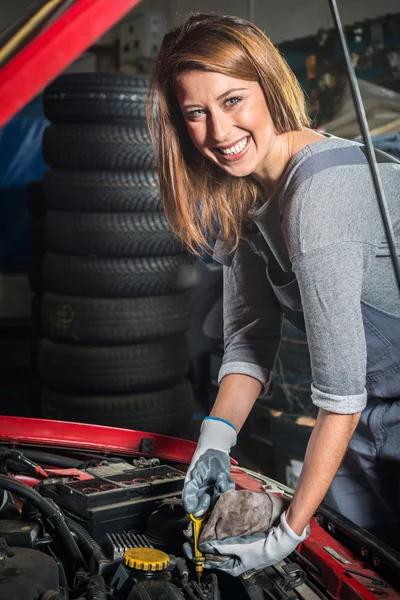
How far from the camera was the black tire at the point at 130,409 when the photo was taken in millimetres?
3199

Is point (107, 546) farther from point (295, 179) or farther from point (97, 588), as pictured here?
point (295, 179)

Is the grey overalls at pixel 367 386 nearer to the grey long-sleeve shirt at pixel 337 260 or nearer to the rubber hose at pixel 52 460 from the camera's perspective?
the grey long-sleeve shirt at pixel 337 260

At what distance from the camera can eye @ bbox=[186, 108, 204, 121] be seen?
4.16 feet

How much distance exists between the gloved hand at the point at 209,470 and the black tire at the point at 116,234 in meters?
1.74

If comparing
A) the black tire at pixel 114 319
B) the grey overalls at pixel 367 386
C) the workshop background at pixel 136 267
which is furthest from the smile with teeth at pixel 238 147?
the black tire at pixel 114 319

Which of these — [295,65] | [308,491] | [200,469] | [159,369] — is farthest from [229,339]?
[295,65]

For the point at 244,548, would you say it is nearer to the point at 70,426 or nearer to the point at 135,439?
the point at 135,439

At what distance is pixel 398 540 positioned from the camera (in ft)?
5.18

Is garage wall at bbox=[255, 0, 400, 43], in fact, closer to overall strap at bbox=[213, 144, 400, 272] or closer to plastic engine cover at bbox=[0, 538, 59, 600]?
overall strap at bbox=[213, 144, 400, 272]

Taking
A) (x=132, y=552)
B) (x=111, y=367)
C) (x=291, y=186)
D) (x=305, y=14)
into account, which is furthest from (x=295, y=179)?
(x=305, y=14)

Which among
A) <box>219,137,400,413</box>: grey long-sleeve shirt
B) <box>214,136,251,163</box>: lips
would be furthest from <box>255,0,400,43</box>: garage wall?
<box>219,137,400,413</box>: grey long-sleeve shirt

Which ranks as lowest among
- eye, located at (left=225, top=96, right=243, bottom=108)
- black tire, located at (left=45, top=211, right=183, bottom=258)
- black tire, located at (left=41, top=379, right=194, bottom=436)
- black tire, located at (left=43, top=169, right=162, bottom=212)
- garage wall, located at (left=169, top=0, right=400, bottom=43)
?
black tire, located at (left=41, top=379, right=194, bottom=436)

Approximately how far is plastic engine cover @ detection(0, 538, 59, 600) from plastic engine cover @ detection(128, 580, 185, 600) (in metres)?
→ 0.12

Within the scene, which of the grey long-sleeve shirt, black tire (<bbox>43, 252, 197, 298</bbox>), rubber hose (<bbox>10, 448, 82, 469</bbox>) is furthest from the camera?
black tire (<bbox>43, 252, 197, 298</bbox>)
